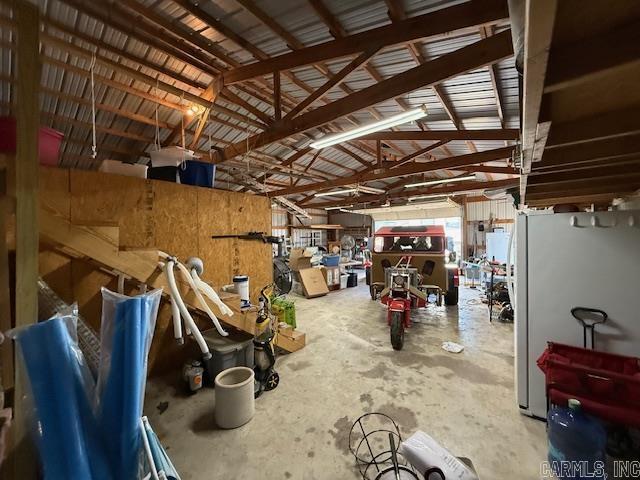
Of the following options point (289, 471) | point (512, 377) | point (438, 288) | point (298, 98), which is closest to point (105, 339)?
point (289, 471)

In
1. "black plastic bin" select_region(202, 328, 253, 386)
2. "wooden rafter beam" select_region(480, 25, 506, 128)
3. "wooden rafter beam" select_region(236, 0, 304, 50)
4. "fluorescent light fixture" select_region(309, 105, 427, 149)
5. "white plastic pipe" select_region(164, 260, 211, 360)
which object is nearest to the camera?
"white plastic pipe" select_region(164, 260, 211, 360)

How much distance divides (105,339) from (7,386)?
56 centimetres

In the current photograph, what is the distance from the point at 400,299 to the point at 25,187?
4.19 metres

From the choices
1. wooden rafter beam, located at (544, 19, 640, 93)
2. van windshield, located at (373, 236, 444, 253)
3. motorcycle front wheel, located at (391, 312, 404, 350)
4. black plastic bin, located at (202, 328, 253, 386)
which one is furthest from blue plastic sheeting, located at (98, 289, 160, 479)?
van windshield, located at (373, 236, 444, 253)

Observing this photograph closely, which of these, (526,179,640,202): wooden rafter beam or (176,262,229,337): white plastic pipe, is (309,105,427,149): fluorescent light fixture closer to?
(526,179,640,202): wooden rafter beam

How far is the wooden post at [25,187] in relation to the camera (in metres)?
1.27

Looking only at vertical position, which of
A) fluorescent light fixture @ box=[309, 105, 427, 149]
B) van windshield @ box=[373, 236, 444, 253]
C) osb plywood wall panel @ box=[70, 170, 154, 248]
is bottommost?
van windshield @ box=[373, 236, 444, 253]

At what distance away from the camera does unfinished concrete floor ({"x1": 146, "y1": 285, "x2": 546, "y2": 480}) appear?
1.92m

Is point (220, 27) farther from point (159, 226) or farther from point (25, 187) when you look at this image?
point (25, 187)

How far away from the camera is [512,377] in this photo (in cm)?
304

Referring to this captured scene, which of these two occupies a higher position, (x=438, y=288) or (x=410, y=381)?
(x=438, y=288)

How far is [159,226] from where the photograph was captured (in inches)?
121

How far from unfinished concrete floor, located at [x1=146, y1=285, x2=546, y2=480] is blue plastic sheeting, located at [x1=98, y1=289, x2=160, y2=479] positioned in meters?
0.76

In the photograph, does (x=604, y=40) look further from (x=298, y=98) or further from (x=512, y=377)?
(x=298, y=98)
